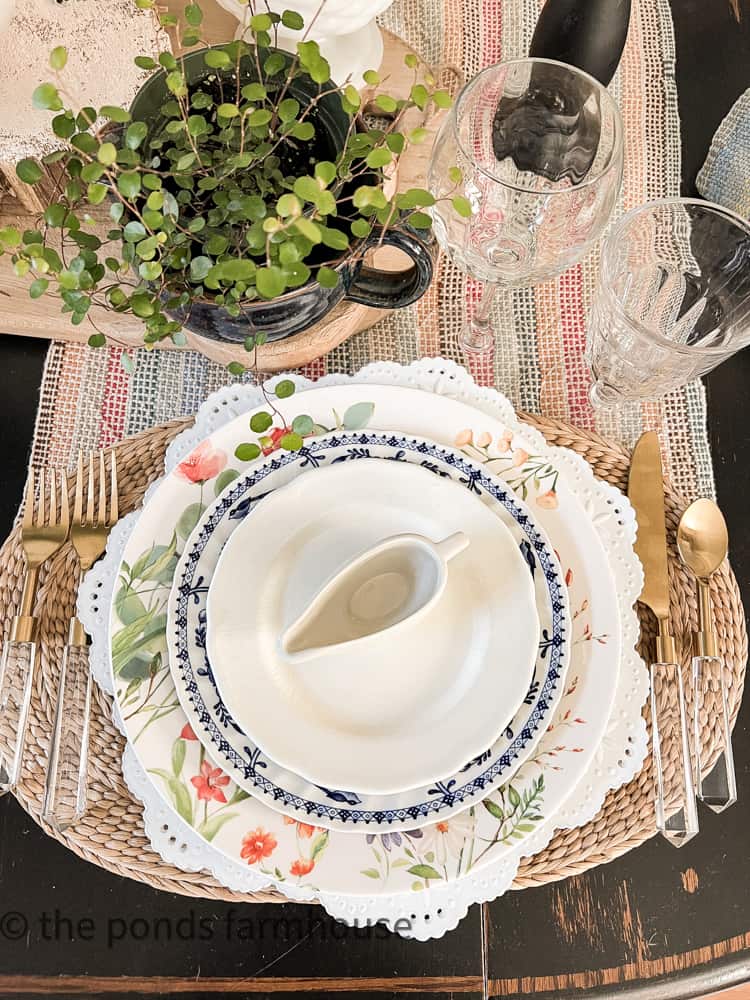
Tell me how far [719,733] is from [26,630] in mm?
481

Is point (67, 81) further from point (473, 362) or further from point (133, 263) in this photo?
point (473, 362)

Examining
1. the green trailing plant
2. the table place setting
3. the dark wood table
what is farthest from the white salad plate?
the dark wood table

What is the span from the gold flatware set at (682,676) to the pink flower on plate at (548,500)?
8cm

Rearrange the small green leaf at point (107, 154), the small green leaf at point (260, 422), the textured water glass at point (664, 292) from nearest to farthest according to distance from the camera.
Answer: the small green leaf at point (107, 154)
the small green leaf at point (260, 422)
the textured water glass at point (664, 292)

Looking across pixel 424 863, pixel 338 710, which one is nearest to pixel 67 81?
pixel 338 710

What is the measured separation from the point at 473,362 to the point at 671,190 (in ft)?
0.84

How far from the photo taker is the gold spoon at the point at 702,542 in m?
0.57

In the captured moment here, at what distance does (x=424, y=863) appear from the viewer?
1.55 feet

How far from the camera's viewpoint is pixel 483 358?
0.68 metres

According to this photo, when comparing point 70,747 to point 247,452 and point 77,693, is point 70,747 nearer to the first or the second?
point 77,693

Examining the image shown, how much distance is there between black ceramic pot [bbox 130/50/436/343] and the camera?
0.47 meters

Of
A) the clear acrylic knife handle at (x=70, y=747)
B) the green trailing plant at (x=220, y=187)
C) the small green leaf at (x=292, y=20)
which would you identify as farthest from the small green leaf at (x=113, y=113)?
the clear acrylic knife handle at (x=70, y=747)

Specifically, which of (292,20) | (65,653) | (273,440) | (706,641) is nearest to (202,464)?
(273,440)

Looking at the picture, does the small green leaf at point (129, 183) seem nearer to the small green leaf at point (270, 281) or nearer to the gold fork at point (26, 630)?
the small green leaf at point (270, 281)
